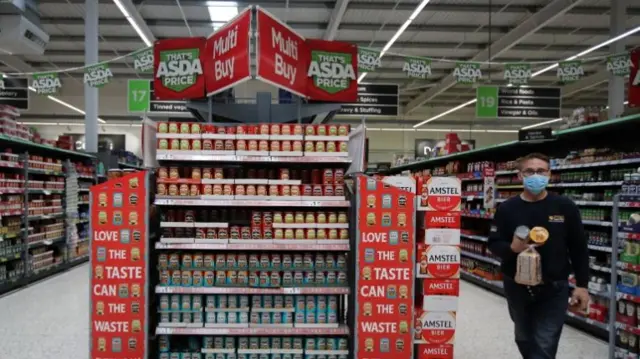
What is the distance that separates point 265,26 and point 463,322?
4263 mm

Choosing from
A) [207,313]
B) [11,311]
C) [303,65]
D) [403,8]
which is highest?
[403,8]

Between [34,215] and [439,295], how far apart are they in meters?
7.15

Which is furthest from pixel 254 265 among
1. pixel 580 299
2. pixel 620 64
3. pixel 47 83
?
pixel 620 64

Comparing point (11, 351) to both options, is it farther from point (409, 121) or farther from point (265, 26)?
point (409, 121)

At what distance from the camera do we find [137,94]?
11625mm

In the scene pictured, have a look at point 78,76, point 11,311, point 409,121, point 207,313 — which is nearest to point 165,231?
point 207,313

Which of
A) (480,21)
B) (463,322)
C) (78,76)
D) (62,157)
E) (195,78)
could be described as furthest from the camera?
(78,76)

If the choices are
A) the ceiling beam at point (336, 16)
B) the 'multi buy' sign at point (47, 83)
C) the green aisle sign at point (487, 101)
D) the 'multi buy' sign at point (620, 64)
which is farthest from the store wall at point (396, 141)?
the 'multi buy' sign at point (47, 83)

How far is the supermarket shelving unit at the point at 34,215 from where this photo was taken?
24.1ft

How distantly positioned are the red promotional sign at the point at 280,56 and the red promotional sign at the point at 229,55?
108mm

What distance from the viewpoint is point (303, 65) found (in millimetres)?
4473

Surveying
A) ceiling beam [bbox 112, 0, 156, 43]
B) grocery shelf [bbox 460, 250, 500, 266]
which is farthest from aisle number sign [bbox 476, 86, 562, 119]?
ceiling beam [bbox 112, 0, 156, 43]

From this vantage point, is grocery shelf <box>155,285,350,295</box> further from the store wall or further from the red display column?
the store wall

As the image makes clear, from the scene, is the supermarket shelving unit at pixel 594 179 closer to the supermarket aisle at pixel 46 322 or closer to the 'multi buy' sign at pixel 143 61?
the supermarket aisle at pixel 46 322
